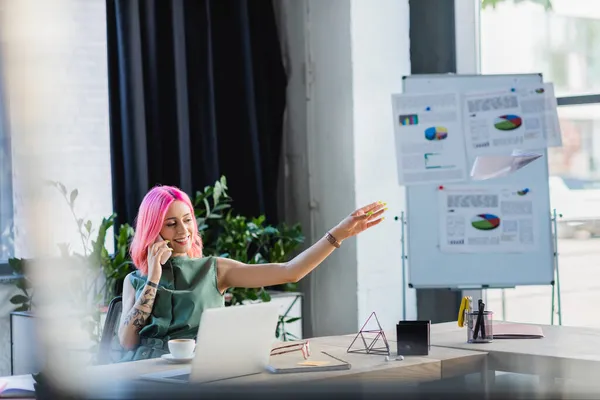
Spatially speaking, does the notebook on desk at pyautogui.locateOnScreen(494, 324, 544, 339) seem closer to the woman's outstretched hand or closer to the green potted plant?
the woman's outstretched hand

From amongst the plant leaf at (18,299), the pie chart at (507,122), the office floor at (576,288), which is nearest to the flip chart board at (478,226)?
the pie chart at (507,122)

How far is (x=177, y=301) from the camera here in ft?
9.29

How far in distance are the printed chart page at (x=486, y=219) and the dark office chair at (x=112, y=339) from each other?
173 cm

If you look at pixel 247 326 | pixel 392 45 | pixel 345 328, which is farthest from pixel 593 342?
pixel 392 45

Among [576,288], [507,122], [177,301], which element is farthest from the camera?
[576,288]

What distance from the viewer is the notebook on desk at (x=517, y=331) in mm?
2670

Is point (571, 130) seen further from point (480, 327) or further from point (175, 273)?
point (175, 273)

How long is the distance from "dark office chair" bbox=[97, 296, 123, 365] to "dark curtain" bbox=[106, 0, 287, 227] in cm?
137

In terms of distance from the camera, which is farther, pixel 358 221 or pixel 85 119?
pixel 85 119

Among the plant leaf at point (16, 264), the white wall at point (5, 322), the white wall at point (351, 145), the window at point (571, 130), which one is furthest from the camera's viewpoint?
the white wall at point (351, 145)

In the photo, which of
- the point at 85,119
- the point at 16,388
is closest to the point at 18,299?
the point at 85,119

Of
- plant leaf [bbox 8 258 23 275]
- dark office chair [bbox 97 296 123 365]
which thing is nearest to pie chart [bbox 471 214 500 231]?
dark office chair [bbox 97 296 123 365]

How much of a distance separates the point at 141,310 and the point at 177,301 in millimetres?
139

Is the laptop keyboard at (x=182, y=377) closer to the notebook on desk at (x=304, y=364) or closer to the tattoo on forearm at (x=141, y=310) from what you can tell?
the notebook on desk at (x=304, y=364)
